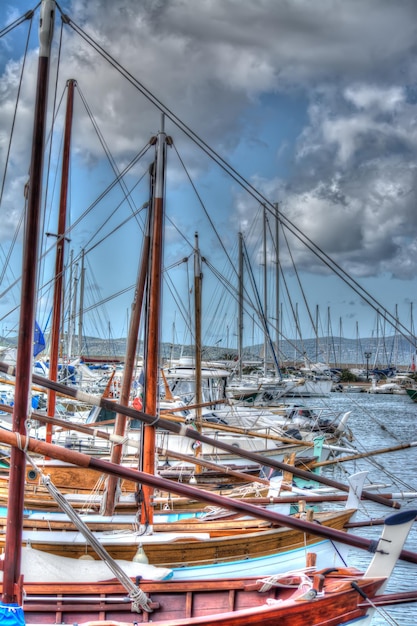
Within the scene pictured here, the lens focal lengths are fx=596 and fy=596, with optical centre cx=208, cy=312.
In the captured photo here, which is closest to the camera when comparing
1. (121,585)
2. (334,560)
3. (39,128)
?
(39,128)

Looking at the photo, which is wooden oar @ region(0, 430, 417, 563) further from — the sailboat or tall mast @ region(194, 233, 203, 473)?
tall mast @ region(194, 233, 203, 473)

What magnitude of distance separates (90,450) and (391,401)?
75.8 metres

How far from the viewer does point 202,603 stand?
910 cm

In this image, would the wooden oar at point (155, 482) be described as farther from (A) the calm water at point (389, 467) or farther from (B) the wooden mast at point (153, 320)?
(B) the wooden mast at point (153, 320)

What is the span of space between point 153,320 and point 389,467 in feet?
87.6

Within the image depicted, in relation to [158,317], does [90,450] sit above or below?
below

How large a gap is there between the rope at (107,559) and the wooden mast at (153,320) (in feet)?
9.70

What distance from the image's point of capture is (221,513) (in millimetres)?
13695

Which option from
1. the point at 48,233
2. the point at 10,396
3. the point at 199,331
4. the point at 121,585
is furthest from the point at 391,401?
the point at 121,585

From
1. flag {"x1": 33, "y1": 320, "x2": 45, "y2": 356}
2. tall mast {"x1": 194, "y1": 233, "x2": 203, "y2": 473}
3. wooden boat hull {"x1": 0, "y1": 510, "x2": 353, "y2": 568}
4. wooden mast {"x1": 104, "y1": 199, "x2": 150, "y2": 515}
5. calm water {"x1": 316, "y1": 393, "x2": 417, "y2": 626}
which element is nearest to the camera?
wooden boat hull {"x1": 0, "y1": 510, "x2": 353, "y2": 568}

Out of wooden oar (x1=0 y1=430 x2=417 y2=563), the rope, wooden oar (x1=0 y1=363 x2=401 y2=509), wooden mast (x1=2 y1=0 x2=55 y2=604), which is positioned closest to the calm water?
wooden oar (x1=0 y1=430 x2=417 y2=563)

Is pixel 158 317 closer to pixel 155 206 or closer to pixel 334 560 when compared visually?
pixel 155 206

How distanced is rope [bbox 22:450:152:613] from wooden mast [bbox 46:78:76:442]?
8801 millimetres

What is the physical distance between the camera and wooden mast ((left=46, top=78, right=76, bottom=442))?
56.5ft
